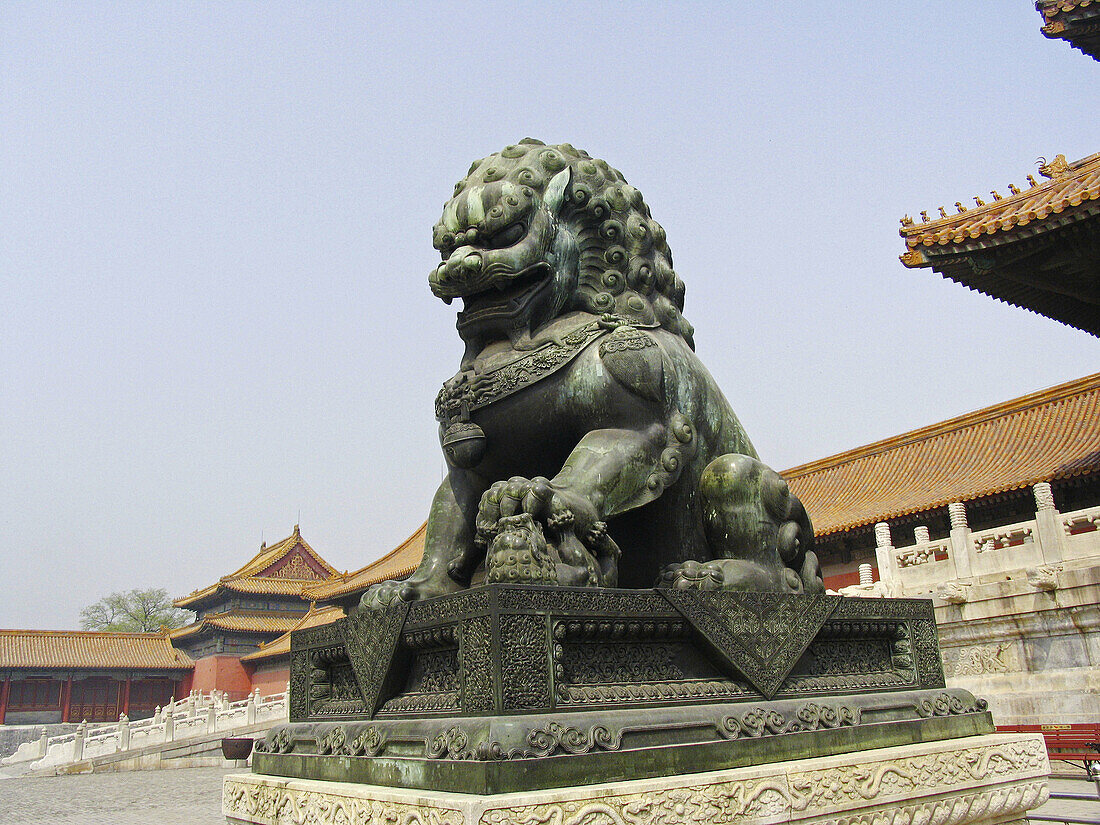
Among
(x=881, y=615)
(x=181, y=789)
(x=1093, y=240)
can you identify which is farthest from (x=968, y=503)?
(x=181, y=789)

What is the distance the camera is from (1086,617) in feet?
33.3

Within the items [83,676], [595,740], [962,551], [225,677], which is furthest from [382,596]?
[83,676]

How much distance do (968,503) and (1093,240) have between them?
22.4 ft

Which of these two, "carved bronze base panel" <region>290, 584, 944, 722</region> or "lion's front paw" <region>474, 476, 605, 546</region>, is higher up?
"lion's front paw" <region>474, 476, 605, 546</region>

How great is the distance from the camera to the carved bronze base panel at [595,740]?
2055mm

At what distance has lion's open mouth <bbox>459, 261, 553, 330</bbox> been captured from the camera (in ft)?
10.4

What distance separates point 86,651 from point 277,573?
1164 cm

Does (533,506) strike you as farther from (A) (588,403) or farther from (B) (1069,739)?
(B) (1069,739)

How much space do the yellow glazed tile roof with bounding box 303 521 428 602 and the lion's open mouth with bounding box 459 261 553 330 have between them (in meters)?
25.3

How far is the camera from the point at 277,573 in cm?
4756

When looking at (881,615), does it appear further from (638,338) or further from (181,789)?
(181,789)

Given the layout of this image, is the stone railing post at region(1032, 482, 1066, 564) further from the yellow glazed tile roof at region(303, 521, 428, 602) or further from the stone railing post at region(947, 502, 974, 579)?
the yellow glazed tile roof at region(303, 521, 428, 602)

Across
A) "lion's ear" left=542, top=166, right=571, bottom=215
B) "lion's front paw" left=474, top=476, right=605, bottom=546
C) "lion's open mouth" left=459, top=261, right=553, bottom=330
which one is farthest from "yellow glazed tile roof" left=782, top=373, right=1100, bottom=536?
"lion's front paw" left=474, top=476, right=605, bottom=546

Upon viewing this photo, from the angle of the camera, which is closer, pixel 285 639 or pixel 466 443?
pixel 466 443
